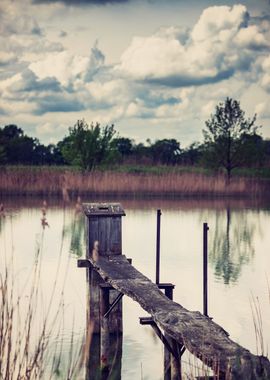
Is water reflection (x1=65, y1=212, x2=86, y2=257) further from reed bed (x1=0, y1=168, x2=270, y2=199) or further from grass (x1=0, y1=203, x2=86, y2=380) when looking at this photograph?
reed bed (x1=0, y1=168, x2=270, y2=199)

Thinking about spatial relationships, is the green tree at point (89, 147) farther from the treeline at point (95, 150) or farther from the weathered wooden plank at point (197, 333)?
the weathered wooden plank at point (197, 333)

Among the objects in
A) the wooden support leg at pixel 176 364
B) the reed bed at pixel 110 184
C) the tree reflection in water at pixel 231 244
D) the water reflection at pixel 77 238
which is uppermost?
the reed bed at pixel 110 184

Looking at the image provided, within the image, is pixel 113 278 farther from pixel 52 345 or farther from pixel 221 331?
pixel 221 331

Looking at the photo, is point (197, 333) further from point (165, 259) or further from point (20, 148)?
point (20, 148)

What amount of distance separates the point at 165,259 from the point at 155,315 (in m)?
8.64

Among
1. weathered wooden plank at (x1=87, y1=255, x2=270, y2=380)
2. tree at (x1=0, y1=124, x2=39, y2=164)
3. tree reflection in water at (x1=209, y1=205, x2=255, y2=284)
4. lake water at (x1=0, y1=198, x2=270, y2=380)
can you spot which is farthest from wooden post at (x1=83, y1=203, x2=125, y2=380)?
tree at (x1=0, y1=124, x2=39, y2=164)

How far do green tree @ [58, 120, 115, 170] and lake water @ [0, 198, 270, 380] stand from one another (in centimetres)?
675

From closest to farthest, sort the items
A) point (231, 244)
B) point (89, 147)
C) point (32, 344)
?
point (32, 344) → point (231, 244) → point (89, 147)

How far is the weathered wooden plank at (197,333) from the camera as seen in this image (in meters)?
3.83

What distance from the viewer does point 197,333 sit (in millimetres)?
4648

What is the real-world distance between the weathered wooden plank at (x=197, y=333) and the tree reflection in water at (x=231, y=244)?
5.42 metres

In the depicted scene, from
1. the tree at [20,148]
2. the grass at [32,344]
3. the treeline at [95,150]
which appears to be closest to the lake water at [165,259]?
the grass at [32,344]

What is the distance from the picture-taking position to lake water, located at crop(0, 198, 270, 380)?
26.9 ft

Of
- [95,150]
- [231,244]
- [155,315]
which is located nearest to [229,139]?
[95,150]
